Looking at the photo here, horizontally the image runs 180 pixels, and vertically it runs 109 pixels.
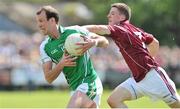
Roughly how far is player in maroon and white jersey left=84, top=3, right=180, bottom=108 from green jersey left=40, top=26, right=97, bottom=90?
2.66ft

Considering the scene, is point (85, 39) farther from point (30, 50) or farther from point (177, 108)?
point (30, 50)

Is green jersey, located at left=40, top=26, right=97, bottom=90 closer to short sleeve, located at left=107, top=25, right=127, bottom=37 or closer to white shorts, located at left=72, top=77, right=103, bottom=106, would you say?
white shorts, located at left=72, top=77, right=103, bottom=106

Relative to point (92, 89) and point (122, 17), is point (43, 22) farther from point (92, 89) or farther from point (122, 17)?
point (122, 17)

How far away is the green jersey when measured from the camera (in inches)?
475

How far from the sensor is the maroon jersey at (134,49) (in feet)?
42.1

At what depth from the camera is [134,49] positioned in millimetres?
13023

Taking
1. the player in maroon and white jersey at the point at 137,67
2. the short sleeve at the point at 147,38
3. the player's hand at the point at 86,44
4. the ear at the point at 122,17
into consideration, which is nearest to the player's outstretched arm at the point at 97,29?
the player in maroon and white jersey at the point at 137,67

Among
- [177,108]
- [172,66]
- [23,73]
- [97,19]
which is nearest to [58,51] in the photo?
[177,108]

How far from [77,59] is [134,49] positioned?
139 cm

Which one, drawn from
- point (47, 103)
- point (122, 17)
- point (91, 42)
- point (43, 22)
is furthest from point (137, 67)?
point (47, 103)

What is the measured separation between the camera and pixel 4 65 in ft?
101

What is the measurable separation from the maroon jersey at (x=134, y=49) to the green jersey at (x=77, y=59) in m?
0.83

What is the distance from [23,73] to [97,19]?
2614 cm

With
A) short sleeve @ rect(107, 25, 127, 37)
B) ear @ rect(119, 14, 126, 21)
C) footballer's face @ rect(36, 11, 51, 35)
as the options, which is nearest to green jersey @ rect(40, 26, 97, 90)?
footballer's face @ rect(36, 11, 51, 35)
